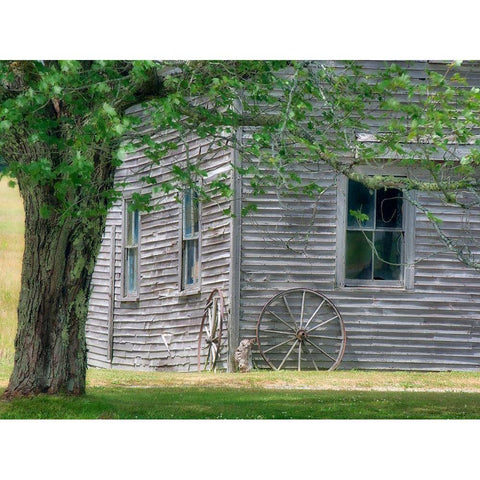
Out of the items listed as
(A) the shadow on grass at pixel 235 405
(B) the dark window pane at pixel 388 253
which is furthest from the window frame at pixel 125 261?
(A) the shadow on grass at pixel 235 405

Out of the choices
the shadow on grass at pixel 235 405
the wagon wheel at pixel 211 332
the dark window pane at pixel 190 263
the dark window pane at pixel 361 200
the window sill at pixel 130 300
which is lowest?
the shadow on grass at pixel 235 405

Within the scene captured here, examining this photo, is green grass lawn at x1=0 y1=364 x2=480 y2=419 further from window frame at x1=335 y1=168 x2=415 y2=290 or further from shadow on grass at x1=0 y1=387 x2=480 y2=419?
window frame at x1=335 y1=168 x2=415 y2=290

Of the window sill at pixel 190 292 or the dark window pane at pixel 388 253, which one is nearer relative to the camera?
the dark window pane at pixel 388 253

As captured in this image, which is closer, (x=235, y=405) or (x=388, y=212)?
(x=235, y=405)

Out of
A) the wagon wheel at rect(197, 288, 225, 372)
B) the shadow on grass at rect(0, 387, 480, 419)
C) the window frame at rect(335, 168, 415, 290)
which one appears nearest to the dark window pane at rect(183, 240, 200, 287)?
the wagon wheel at rect(197, 288, 225, 372)

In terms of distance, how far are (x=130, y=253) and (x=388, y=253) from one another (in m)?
3.82

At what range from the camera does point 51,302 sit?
8.34 metres

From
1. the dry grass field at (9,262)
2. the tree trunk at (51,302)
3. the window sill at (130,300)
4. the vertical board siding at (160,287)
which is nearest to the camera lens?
the tree trunk at (51,302)

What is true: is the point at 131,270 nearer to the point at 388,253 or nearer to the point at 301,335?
the point at 301,335

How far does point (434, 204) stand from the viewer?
11289 millimetres

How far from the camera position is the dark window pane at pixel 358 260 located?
11.2 m

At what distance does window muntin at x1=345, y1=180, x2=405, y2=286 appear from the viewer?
11.2 meters

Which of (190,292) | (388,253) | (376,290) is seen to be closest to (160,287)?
(190,292)

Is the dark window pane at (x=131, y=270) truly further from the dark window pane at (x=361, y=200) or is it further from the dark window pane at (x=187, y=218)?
the dark window pane at (x=361, y=200)
